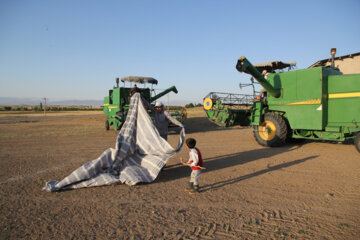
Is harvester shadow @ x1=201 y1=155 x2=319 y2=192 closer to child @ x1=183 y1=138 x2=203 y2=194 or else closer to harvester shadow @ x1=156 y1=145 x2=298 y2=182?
child @ x1=183 y1=138 x2=203 y2=194

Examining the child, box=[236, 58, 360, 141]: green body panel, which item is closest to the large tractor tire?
box=[236, 58, 360, 141]: green body panel

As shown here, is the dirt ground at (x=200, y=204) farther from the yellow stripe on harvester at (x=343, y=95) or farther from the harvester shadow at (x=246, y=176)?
the yellow stripe on harvester at (x=343, y=95)

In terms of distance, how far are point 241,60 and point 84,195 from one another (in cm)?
701

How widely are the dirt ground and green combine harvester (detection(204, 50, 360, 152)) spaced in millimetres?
1779

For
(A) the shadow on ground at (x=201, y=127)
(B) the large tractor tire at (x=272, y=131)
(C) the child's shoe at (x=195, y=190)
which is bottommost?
(C) the child's shoe at (x=195, y=190)

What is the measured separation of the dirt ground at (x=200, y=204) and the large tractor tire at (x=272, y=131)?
2.39 metres

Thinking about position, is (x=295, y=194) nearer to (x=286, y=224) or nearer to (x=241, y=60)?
(x=286, y=224)

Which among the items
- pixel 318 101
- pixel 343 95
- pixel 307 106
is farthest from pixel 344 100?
pixel 307 106

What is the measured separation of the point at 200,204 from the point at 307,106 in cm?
690

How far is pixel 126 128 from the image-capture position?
20.1ft

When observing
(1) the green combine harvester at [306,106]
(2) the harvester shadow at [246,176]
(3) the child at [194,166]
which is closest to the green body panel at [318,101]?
(1) the green combine harvester at [306,106]

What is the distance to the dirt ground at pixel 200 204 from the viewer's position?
3482 millimetres

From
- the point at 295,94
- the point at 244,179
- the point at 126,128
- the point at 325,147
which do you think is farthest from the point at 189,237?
the point at 325,147

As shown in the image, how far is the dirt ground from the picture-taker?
11.4 ft
